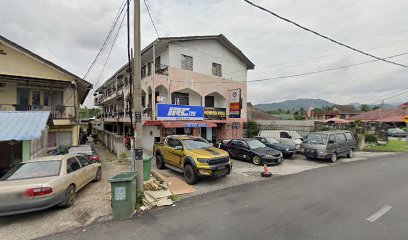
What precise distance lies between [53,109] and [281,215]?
15426mm

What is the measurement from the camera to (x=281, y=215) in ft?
17.8

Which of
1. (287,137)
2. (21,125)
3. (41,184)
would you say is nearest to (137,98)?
(41,184)

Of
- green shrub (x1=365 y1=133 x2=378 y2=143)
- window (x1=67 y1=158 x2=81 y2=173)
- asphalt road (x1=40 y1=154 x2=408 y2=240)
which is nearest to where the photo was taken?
asphalt road (x1=40 y1=154 x2=408 y2=240)

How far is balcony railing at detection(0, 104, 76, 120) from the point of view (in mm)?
12875

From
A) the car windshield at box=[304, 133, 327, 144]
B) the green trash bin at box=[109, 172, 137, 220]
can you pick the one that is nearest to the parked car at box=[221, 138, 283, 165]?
the car windshield at box=[304, 133, 327, 144]

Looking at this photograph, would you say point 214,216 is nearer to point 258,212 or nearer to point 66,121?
point 258,212

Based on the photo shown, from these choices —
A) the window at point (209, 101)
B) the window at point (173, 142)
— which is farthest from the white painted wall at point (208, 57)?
the window at point (173, 142)

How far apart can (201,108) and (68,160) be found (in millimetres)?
11440

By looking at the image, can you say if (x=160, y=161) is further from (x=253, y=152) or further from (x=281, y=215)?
(x=281, y=215)

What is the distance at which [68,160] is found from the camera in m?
6.87

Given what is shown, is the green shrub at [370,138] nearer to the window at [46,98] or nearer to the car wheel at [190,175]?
the car wheel at [190,175]

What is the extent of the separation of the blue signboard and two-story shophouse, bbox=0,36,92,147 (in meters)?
6.05

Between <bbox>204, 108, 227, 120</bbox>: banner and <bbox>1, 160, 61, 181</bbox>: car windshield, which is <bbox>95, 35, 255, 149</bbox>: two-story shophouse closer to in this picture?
<bbox>204, 108, 227, 120</bbox>: banner

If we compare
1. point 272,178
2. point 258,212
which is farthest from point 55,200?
point 272,178
